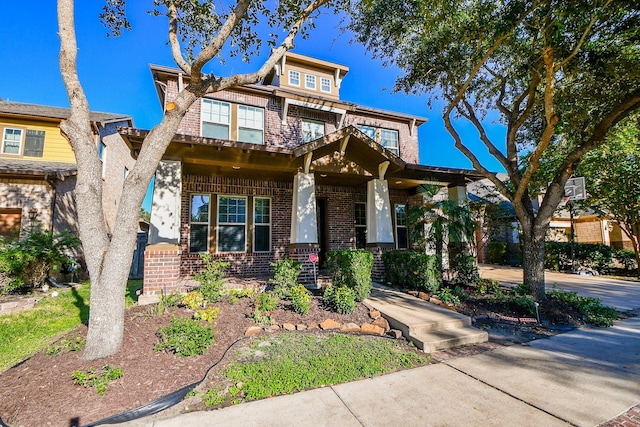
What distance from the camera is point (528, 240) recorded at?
7113 millimetres

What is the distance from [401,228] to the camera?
1134 centimetres

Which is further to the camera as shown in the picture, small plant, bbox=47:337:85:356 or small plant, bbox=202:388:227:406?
small plant, bbox=47:337:85:356

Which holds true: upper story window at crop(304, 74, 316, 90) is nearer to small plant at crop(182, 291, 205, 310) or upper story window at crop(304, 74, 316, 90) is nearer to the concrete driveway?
small plant at crop(182, 291, 205, 310)

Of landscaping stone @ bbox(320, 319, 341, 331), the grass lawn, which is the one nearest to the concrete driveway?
landscaping stone @ bbox(320, 319, 341, 331)

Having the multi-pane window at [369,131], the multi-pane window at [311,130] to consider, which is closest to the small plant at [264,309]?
the multi-pane window at [311,130]

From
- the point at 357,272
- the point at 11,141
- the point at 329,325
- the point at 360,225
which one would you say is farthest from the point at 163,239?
the point at 11,141

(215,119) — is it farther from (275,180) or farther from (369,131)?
(369,131)

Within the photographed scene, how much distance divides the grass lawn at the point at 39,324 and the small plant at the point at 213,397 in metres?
2.98

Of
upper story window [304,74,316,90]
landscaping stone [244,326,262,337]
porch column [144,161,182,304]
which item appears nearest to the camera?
landscaping stone [244,326,262,337]

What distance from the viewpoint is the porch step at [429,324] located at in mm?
4543

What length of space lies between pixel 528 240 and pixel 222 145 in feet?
25.2

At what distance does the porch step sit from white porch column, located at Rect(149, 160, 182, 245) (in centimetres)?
462

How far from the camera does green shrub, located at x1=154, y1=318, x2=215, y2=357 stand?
389 cm

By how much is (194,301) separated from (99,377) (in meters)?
2.13
